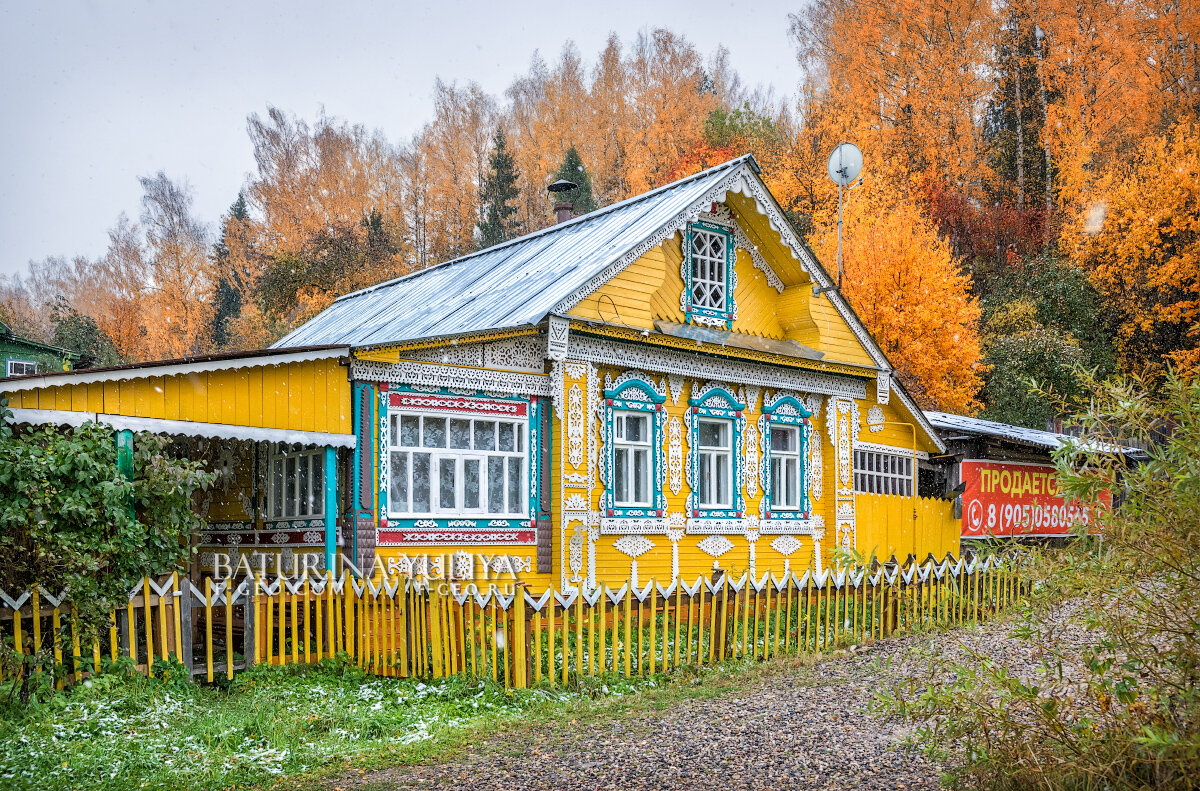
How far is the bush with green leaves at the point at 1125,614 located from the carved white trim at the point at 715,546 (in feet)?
36.3

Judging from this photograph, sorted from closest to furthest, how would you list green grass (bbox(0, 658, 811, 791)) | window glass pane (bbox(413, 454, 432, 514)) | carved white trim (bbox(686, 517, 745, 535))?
green grass (bbox(0, 658, 811, 791))
window glass pane (bbox(413, 454, 432, 514))
carved white trim (bbox(686, 517, 745, 535))

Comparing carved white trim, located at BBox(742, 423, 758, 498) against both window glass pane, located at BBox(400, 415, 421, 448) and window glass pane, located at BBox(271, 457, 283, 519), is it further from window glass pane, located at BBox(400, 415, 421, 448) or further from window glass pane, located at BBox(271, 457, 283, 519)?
window glass pane, located at BBox(271, 457, 283, 519)

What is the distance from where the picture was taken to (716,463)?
17.7m

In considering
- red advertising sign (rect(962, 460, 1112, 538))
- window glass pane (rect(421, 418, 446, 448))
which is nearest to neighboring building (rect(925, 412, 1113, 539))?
red advertising sign (rect(962, 460, 1112, 538))

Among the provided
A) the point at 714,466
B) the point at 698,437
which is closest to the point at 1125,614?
the point at 698,437

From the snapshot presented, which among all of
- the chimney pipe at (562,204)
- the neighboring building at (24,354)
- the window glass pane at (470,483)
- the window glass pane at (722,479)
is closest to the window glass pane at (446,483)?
the window glass pane at (470,483)

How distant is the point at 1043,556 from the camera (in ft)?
20.0

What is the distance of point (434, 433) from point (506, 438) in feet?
3.98

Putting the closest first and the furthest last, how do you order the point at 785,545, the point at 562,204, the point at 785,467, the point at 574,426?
the point at 574,426 < the point at 785,545 < the point at 785,467 < the point at 562,204

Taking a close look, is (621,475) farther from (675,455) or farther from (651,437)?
(675,455)

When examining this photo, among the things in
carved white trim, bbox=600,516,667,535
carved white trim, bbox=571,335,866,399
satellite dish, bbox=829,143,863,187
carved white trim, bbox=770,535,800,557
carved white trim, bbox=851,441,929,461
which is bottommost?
carved white trim, bbox=770,535,800,557

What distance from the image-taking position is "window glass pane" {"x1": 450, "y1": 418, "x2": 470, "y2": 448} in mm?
14445

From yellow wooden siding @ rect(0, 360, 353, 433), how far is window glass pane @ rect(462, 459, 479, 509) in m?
2.00

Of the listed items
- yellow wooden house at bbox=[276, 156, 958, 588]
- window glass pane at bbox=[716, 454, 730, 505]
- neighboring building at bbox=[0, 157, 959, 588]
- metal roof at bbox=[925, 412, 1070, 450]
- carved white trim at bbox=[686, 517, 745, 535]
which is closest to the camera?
neighboring building at bbox=[0, 157, 959, 588]
